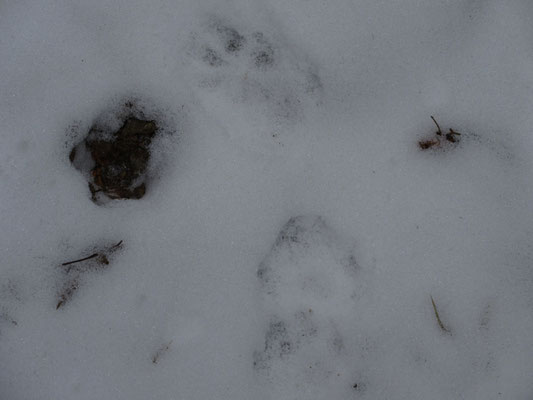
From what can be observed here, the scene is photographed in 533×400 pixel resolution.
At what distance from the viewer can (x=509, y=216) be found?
1.78 m

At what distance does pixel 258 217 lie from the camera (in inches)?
69.0

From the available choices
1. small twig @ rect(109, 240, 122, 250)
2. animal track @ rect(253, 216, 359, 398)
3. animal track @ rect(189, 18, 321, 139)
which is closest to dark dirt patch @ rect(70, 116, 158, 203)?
small twig @ rect(109, 240, 122, 250)

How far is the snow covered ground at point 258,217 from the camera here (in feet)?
5.66

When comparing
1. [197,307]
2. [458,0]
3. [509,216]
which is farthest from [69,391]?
[458,0]

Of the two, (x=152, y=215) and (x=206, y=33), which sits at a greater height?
(x=206, y=33)

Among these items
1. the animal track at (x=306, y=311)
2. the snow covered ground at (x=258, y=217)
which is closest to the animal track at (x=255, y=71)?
the snow covered ground at (x=258, y=217)

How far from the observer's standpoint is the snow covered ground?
1727 millimetres

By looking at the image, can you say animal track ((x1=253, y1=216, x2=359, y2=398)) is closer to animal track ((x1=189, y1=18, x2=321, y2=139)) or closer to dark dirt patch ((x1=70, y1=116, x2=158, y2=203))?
animal track ((x1=189, y1=18, x2=321, y2=139))

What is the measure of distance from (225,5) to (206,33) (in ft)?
0.53

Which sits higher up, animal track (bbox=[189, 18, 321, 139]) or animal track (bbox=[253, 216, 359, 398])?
animal track (bbox=[189, 18, 321, 139])

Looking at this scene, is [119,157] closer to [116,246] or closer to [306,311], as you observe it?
[116,246]

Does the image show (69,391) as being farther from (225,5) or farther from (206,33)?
(225,5)

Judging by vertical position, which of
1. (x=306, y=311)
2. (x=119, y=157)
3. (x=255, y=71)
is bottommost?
(x=306, y=311)

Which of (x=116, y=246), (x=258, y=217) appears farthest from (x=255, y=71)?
(x=116, y=246)
